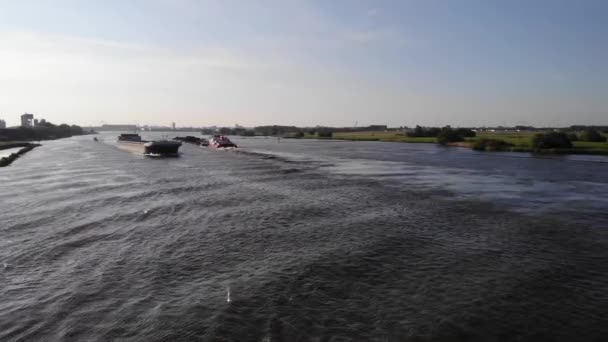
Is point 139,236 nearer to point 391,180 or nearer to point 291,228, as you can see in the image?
point 291,228

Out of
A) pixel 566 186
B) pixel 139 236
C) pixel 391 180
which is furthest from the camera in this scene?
pixel 391 180

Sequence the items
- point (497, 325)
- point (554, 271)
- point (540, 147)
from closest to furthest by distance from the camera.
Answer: point (497, 325)
point (554, 271)
point (540, 147)

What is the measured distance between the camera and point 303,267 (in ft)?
55.8

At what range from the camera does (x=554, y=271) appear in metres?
17.0

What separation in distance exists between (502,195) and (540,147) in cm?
6447

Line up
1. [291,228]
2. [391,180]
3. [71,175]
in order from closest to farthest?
[291,228]
[391,180]
[71,175]

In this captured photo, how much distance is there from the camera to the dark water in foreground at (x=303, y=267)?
12234 mm

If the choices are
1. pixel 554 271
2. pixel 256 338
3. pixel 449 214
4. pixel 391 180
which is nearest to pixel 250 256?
pixel 256 338

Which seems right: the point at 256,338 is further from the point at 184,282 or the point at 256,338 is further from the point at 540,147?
the point at 540,147

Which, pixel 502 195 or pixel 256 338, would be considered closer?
pixel 256 338

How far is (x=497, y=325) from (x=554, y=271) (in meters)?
6.58

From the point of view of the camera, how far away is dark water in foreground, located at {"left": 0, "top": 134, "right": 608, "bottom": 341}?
482 inches

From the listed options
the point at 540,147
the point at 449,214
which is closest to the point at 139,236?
the point at 449,214

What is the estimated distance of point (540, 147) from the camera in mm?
90000
